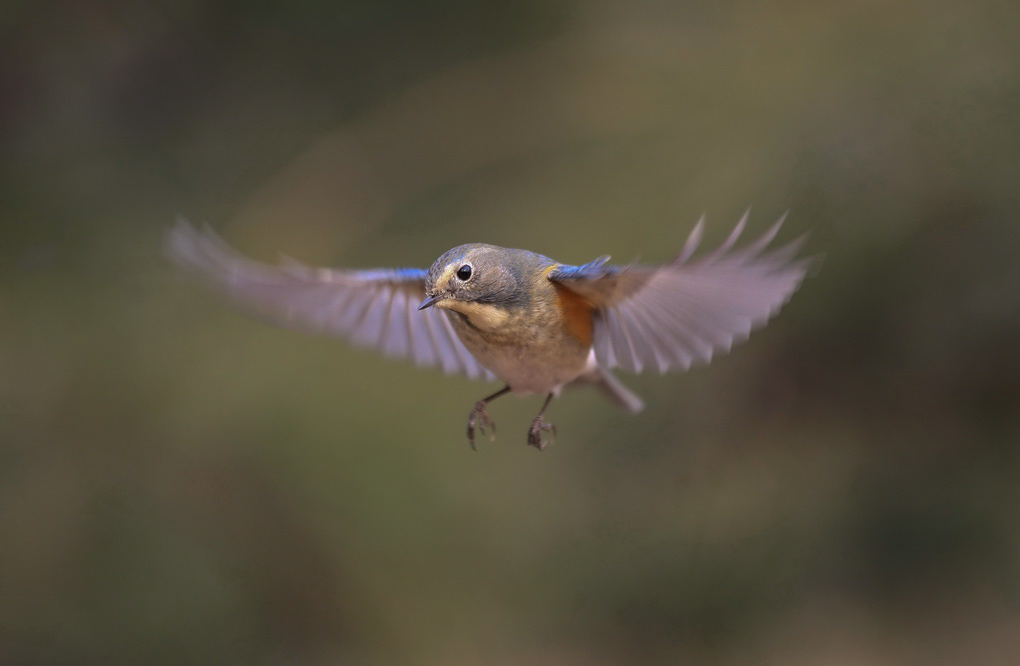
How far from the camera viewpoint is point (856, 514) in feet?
13.0

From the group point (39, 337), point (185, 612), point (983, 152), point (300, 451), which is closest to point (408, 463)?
point (300, 451)

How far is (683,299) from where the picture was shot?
1.61 m

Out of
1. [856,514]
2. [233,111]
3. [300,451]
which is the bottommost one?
[856,514]

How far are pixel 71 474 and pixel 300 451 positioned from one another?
97 cm

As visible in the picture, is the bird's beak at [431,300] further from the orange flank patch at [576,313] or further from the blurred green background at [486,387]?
the blurred green background at [486,387]

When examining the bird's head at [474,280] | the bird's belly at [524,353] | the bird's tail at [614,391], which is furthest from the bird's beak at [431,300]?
the bird's tail at [614,391]

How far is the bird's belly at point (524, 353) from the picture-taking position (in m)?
1.68

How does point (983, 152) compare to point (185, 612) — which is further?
point (185, 612)

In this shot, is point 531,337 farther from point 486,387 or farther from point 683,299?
point 486,387

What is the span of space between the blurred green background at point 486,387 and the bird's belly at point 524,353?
228cm

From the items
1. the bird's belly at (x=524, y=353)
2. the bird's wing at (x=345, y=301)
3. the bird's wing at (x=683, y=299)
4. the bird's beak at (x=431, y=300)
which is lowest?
the bird's wing at (x=683, y=299)

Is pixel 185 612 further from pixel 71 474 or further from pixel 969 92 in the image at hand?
pixel 969 92

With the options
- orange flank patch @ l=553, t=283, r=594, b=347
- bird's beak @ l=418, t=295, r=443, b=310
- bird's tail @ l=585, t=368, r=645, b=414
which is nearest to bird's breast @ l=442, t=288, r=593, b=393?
orange flank patch @ l=553, t=283, r=594, b=347

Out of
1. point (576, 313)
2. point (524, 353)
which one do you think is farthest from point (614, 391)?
point (524, 353)
